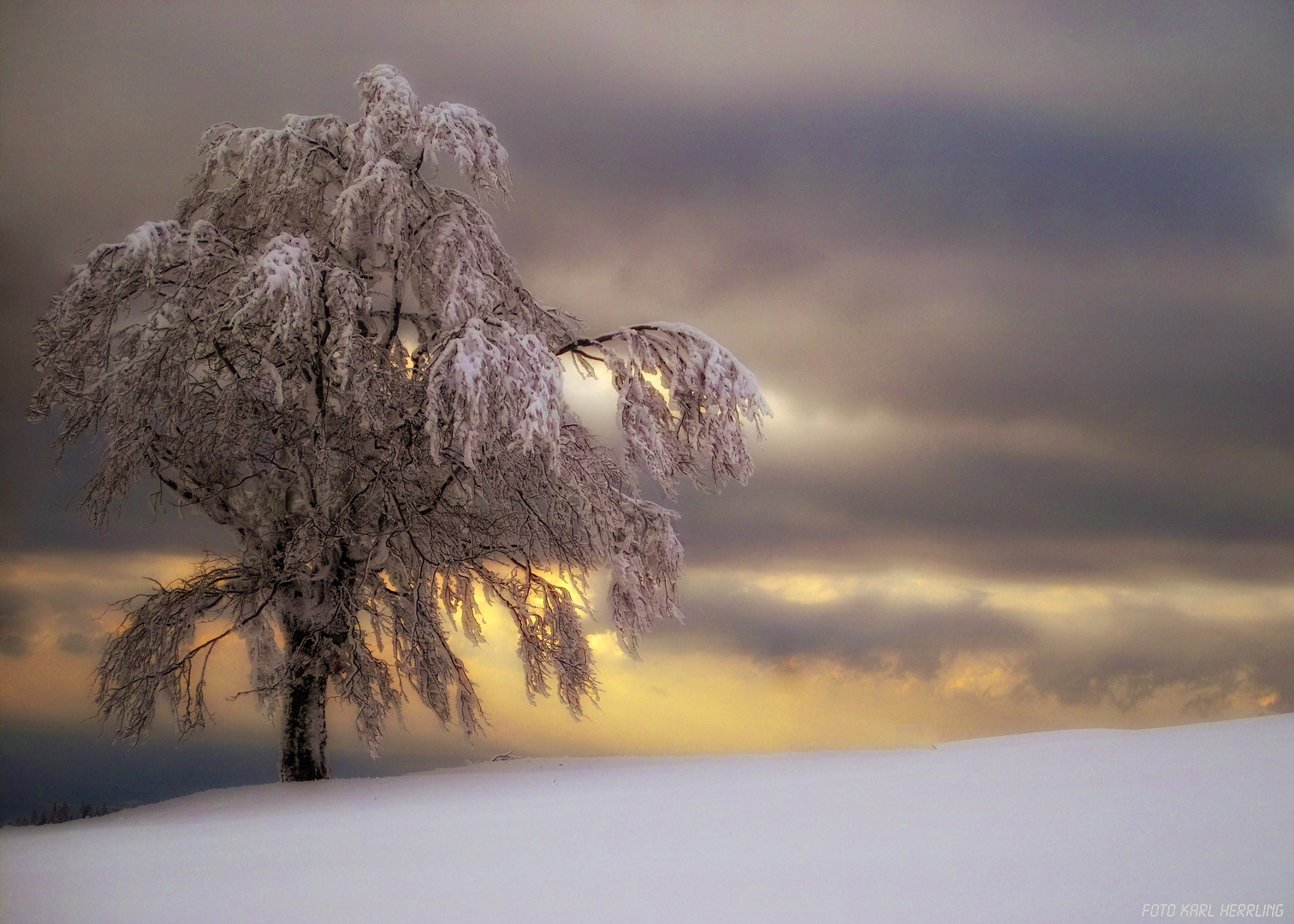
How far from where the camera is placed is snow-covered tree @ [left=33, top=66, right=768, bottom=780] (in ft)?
28.9

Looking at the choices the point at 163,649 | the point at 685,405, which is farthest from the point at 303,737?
the point at 685,405

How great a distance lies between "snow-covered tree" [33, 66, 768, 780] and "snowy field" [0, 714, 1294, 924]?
2.82 metres

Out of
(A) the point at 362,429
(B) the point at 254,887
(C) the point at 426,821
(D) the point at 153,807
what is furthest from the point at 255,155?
(B) the point at 254,887

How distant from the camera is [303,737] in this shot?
975 cm

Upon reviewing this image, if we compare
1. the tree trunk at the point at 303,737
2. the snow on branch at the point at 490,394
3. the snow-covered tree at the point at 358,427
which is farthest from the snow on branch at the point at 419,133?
the tree trunk at the point at 303,737

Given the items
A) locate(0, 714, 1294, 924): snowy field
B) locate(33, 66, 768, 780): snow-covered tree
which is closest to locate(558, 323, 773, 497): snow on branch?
locate(33, 66, 768, 780): snow-covered tree

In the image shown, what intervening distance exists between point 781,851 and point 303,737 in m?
7.10

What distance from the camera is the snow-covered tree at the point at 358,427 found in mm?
8797

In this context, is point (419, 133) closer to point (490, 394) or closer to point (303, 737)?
point (490, 394)

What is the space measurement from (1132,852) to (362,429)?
6842 millimetres

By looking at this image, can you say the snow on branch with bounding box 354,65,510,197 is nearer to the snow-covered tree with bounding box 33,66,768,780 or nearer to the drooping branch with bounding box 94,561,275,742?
the snow-covered tree with bounding box 33,66,768,780

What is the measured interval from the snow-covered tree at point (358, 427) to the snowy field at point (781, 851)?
111 inches

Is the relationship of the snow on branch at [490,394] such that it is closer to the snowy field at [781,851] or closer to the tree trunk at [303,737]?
the snowy field at [781,851]

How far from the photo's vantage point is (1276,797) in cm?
432
